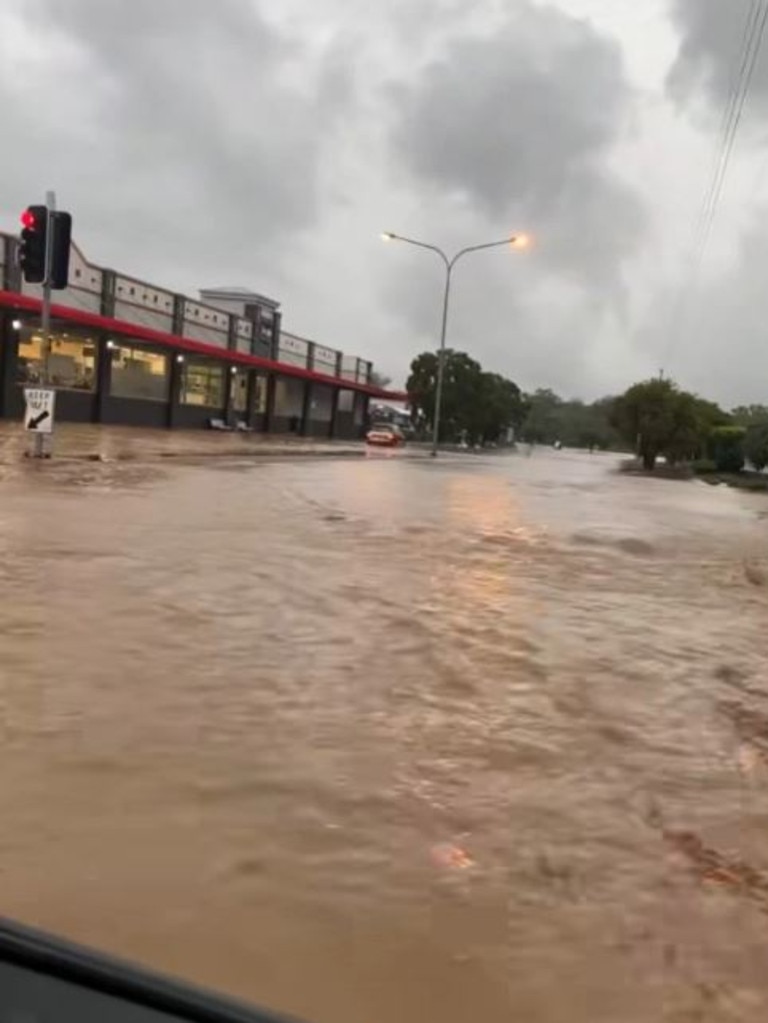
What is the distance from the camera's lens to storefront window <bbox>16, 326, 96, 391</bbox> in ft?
127

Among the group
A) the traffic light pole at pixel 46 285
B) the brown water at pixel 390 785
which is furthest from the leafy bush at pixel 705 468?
the brown water at pixel 390 785

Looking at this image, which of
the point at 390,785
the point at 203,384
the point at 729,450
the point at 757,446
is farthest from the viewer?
the point at 729,450

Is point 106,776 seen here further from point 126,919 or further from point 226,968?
point 226,968

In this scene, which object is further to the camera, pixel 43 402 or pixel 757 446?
pixel 757 446

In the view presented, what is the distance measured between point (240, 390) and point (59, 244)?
41.1 meters

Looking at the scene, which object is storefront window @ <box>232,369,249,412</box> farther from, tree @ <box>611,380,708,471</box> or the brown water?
the brown water

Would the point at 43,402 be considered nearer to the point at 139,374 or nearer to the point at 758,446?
the point at 139,374

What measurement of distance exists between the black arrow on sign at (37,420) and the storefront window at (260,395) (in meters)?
42.2

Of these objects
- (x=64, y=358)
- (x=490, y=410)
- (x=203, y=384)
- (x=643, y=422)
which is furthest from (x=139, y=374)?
(x=490, y=410)

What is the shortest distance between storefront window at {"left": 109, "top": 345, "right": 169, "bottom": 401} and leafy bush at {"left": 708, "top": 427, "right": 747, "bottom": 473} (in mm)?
31060

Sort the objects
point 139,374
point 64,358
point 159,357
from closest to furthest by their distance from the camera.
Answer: point 64,358
point 139,374
point 159,357

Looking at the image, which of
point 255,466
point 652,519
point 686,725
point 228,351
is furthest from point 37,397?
point 228,351

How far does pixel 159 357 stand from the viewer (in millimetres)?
48250

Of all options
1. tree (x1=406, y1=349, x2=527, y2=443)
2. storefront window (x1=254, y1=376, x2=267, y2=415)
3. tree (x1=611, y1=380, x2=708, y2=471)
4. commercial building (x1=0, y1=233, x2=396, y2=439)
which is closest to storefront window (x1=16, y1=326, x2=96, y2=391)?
commercial building (x1=0, y1=233, x2=396, y2=439)
